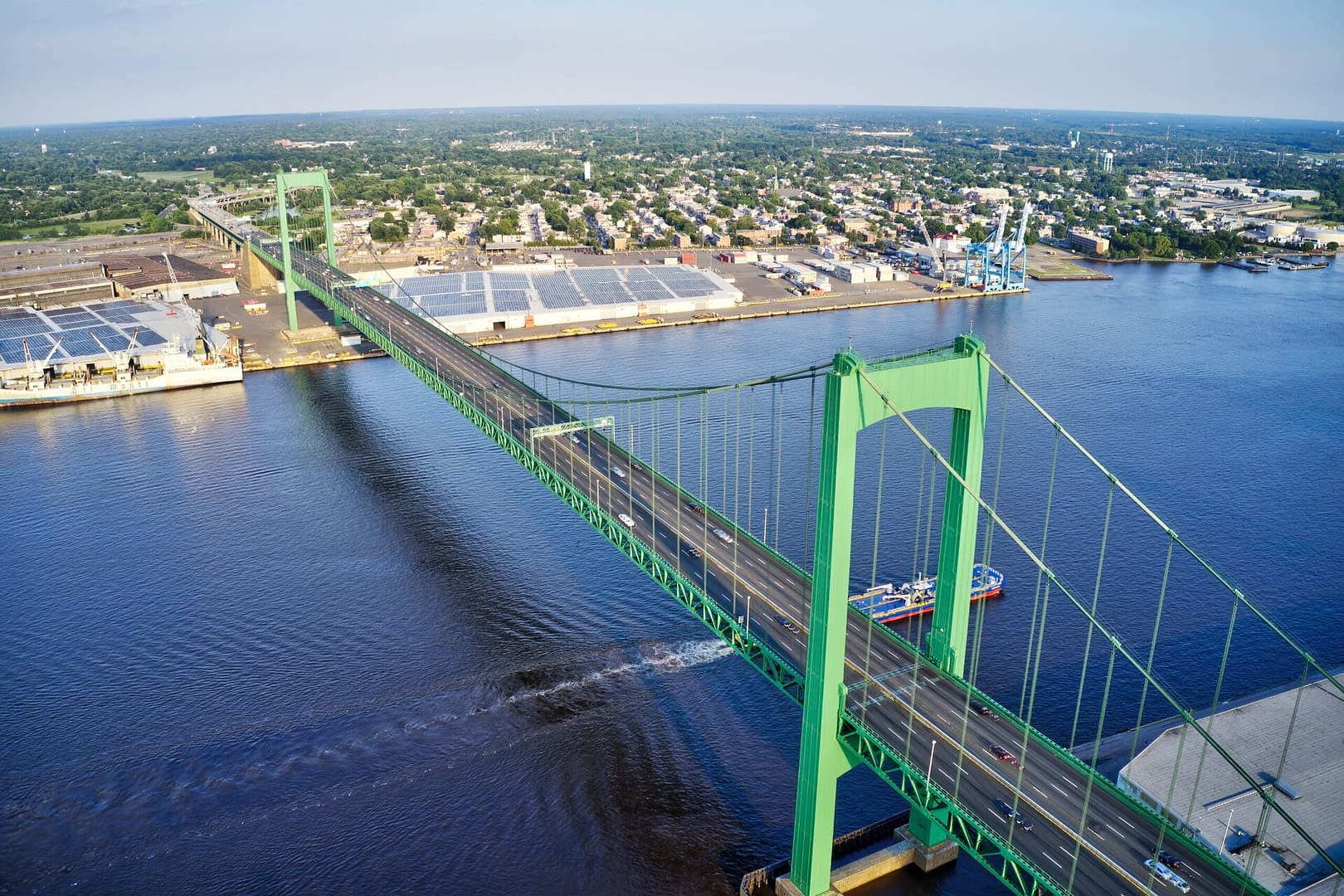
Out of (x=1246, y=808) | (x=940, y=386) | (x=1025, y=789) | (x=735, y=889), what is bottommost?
(x=735, y=889)

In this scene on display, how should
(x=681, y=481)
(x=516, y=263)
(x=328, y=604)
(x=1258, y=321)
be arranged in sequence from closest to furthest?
(x=328, y=604), (x=681, y=481), (x=1258, y=321), (x=516, y=263)

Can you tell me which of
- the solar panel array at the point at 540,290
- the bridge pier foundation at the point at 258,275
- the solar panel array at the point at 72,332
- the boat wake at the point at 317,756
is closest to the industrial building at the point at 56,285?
the solar panel array at the point at 72,332

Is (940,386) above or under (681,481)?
above

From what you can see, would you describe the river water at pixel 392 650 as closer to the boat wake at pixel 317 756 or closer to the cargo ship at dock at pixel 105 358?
the boat wake at pixel 317 756

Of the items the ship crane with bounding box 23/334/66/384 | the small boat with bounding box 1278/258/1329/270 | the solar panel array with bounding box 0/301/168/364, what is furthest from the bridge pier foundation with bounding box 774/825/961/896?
the small boat with bounding box 1278/258/1329/270

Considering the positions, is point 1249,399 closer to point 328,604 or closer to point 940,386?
point 940,386

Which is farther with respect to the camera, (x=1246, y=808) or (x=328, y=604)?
(x=328, y=604)

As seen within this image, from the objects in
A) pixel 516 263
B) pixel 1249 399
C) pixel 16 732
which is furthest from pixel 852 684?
pixel 516 263

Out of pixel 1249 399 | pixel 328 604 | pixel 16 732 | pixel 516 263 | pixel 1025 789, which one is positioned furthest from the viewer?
pixel 516 263
